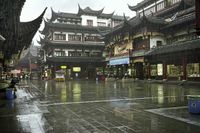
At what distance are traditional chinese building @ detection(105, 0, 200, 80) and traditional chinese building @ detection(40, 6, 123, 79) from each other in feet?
28.5

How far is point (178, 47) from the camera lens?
3312 cm

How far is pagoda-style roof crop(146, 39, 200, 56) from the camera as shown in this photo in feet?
98.6

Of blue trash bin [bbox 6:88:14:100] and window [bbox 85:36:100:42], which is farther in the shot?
window [bbox 85:36:100:42]

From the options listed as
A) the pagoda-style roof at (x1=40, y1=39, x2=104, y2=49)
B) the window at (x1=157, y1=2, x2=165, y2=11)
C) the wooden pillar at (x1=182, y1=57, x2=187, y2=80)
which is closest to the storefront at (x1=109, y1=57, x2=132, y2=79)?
the pagoda-style roof at (x1=40, y1=39, x2=104, y2=49)

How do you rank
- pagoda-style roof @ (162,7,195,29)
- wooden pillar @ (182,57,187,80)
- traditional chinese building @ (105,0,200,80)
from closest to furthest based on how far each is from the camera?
wooden pillar @ (182,57,187,80) → traditional chinese building @ (105,0,200,80) → pagoda-style roof @ (162,7,195,29)

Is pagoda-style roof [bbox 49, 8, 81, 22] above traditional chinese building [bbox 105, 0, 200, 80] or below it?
above

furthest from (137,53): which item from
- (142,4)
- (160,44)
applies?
(142,4)

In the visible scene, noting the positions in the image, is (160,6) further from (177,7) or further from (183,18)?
(183,18)

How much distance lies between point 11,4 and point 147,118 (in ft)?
28.5

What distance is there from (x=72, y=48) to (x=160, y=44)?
25271 mm

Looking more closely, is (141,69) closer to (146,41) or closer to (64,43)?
(146,41)

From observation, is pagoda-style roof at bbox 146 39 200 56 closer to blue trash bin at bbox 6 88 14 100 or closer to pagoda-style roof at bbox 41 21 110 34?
blue trash bin at bbox 6 88 14 100

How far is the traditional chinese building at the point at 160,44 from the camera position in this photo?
32.6 metres

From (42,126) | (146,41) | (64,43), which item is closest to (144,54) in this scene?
(146,41)
